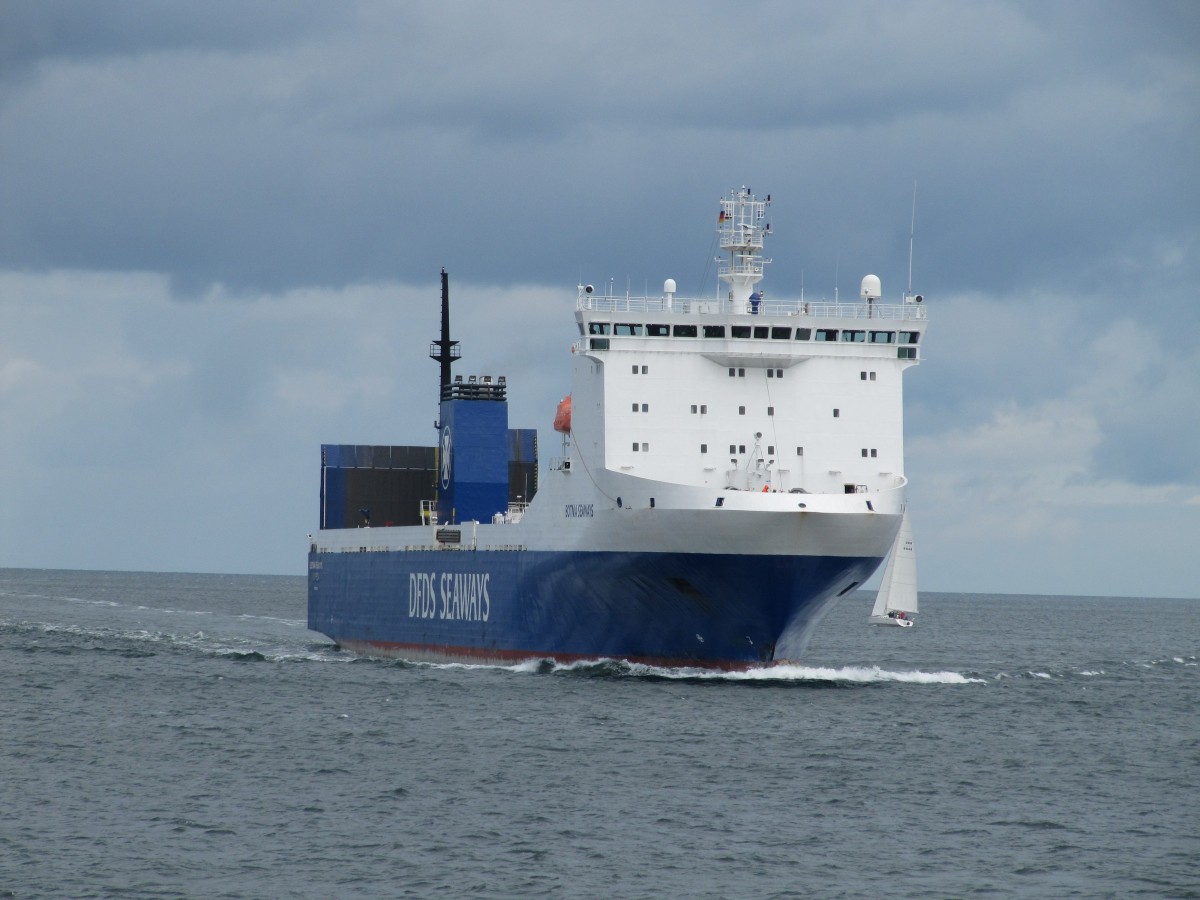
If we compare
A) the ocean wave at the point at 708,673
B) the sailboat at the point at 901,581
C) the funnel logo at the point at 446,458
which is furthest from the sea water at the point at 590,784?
the sailboat at the point at 901,581

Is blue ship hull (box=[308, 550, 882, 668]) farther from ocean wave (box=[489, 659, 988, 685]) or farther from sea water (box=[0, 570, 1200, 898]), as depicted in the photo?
sea water (box=[0, 570, 1200, 898])

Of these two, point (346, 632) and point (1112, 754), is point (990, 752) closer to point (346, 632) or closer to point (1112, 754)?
point (1112, 754)

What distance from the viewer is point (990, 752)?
105ft

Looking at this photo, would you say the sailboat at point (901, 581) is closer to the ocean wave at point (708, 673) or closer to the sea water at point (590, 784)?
the sea water at point (590, 784)

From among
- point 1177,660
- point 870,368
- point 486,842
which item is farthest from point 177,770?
point 1177,660

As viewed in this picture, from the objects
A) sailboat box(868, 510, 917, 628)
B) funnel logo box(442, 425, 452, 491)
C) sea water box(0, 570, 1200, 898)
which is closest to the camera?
sea water box(0, 570, 1200, 898)

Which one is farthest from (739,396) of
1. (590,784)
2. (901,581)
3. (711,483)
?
(901,581)

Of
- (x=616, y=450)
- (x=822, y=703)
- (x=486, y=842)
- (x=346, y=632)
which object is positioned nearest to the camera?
(x=486, y=842)

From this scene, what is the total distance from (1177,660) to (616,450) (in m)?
34.6

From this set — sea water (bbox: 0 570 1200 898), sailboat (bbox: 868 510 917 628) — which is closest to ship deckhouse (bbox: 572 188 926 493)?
sea water (bbox: 0 570 1200 898)

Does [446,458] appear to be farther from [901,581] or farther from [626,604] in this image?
[901,581]

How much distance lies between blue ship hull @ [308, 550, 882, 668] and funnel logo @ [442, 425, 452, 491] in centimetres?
309

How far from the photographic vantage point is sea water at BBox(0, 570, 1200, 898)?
71.3 feet

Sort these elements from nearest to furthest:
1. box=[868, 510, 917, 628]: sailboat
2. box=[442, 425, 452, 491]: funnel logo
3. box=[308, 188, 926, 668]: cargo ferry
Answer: box=[308, 188, 926, 668]: cargo ferry < box=[442, 425, 452, 491]: funnel logo < box=[868, 510, 917, 628]: sailboat
